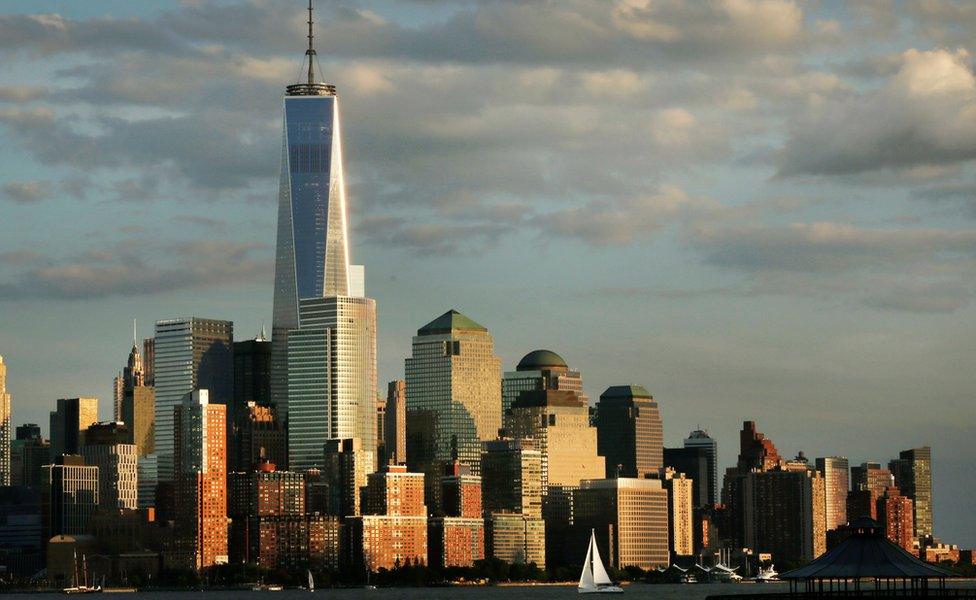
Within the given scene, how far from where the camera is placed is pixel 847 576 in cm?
12875

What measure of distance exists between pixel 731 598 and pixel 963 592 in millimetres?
15474

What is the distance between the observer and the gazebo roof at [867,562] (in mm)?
129000

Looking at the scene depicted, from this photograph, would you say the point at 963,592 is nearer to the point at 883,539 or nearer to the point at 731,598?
the point at 883,539

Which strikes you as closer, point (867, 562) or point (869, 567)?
point (869, 567)

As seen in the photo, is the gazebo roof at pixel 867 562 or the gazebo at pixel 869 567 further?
the gazebo roof at pixel 867 562

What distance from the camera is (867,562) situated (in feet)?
429

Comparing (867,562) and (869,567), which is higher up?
(867,562)

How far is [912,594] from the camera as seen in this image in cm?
12788

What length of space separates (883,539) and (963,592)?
624 cm

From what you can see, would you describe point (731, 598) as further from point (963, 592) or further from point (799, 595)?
point (963, 592)

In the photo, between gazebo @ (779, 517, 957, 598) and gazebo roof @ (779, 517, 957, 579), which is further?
gazebo roof @ (779, 517, 957, 579)

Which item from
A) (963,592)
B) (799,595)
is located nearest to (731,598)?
(799,595)

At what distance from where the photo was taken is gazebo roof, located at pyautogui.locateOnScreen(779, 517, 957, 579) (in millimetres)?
129000
